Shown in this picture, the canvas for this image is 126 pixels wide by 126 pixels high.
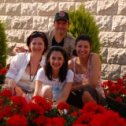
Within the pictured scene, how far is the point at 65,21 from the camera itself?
5789mm

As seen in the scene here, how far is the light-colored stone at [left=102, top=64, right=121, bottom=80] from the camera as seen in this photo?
7867mm

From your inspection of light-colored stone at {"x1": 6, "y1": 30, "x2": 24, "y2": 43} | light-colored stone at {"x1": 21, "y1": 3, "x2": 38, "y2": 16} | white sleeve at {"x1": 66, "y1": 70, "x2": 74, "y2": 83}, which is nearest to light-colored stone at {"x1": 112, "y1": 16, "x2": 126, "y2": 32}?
light-colored stone at {"x1": 21, "y1": 3, "x2": 38, "y2": 16}

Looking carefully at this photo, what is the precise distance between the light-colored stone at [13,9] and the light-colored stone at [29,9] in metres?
0.10

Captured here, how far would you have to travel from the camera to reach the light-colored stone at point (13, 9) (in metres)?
9.36

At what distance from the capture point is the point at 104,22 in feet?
26.5

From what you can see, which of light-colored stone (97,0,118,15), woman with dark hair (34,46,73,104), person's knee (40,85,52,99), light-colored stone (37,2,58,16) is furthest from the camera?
light-colored stone (37,2,58,16)

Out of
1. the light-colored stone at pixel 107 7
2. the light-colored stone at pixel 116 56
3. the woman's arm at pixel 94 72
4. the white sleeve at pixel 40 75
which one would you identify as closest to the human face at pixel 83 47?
the woman's arm at pixel 94 72

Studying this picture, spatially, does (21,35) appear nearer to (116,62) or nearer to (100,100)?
(116,62)

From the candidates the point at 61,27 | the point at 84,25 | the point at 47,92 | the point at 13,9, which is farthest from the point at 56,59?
the point at 13,9

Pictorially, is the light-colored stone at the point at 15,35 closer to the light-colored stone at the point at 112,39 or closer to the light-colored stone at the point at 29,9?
the light-colored stone at the point at 29,9

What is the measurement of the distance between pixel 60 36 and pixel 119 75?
231 cm

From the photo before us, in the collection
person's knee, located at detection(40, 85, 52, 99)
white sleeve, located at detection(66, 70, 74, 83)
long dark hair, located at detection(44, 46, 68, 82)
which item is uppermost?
long dark hair, located at detection(44, 46, 68, 82)

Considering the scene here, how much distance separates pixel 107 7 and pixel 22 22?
197 centimetres

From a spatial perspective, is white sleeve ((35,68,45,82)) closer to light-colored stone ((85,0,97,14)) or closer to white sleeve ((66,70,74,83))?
white sleeve ((66,70,74,83))
